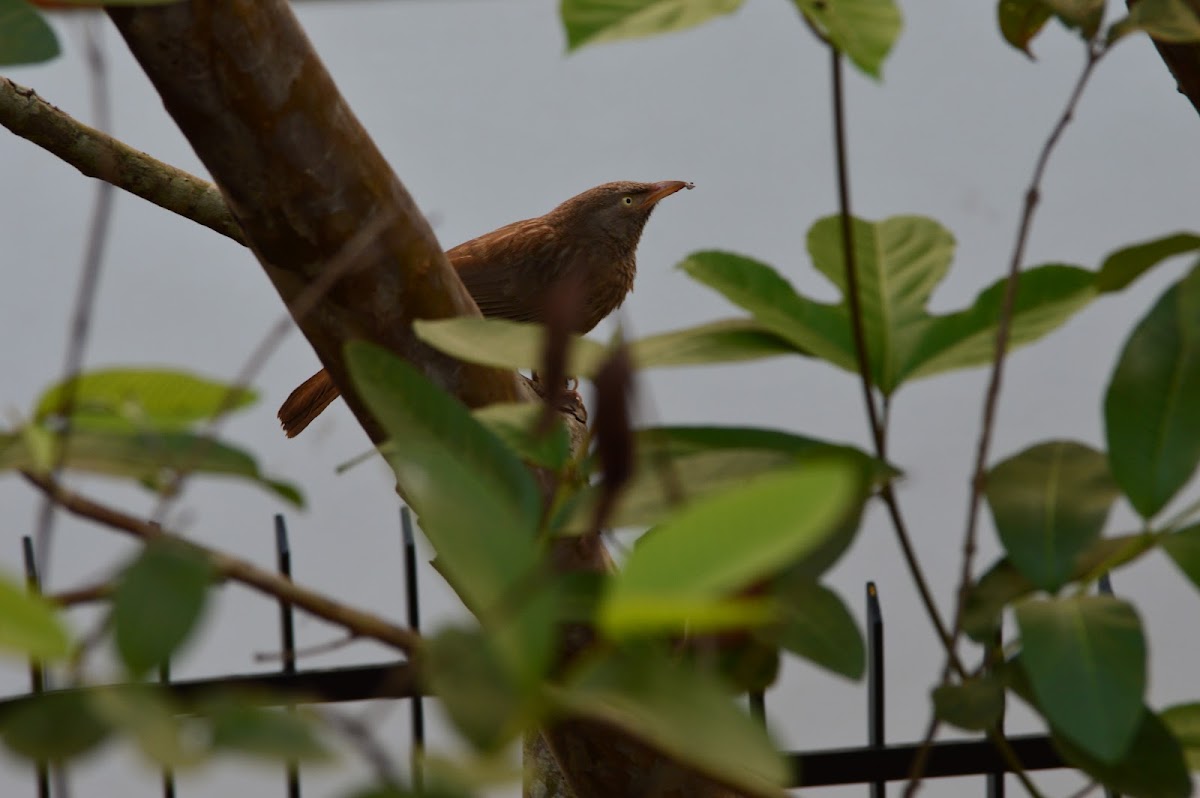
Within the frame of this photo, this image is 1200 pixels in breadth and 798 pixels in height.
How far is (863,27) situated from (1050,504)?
0.22m

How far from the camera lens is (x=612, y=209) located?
12.5ft

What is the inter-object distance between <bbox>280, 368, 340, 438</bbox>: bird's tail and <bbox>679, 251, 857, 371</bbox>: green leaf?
2.23m

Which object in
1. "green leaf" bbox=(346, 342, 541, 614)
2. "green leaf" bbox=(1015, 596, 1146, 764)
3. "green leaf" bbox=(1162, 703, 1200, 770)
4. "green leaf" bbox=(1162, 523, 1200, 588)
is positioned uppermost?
"green leaf" bbox=(346, 342, 541, 614)

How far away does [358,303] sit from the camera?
0.86m

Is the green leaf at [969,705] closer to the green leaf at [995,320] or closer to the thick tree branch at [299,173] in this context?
the green leaf at [995,320]

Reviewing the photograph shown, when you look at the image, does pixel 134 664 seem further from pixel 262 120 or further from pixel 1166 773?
pixel 262 120

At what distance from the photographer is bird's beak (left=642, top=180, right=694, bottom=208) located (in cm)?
381

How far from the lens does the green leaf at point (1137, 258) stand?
2.05 ft

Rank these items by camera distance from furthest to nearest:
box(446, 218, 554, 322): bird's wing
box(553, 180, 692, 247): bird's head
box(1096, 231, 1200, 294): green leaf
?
1. box(553, 180, 692, 247): bird's head
2. box(446, 218, 554, 322): bird's wing
3. box(1096, 231, 1200, 294): green leaf

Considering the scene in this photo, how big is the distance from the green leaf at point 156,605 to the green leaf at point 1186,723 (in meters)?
0.46

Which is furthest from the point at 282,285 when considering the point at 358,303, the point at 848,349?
the point at 848,349

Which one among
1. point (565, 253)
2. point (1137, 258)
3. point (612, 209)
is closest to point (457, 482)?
point (1137, 258)

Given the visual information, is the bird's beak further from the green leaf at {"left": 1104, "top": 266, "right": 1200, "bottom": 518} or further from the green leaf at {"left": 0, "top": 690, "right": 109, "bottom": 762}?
the green leaf at {"left": 0, "top": 690, "right": 109, "bottom": 762}

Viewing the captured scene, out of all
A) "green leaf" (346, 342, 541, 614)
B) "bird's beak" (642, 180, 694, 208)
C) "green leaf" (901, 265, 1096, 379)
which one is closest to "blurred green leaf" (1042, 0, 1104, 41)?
"green leaf" (901, 265, 1096, 379)
